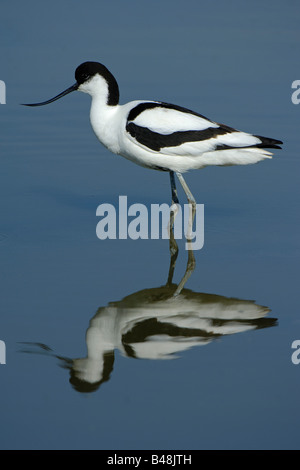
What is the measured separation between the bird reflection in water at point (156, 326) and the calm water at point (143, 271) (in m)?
0.01

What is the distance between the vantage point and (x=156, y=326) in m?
5.88

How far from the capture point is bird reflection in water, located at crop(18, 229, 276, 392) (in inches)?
211

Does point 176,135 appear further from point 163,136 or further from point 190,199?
point 190,199

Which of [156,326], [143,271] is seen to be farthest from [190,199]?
[156,326]

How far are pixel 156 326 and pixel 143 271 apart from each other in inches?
40.9

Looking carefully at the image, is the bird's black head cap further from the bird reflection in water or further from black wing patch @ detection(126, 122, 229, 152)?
the bird reflection in water

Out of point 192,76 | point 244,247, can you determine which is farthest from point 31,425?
point 192,76

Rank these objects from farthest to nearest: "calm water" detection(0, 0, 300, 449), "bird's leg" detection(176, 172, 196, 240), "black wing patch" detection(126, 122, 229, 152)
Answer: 1. "bird's leg" detection(176, 172, 196, 240)
2. "black wing patch" detection(126, 122, 229, 152)
3. "calm water" detection(0, 0, 300, 449)

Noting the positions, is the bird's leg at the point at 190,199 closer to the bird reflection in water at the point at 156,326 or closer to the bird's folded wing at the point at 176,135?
the bird's folded wing at the point at 176,135

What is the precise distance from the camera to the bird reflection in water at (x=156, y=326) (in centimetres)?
537

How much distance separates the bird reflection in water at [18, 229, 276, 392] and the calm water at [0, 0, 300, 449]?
0.04ft

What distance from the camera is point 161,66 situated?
38.1ft
